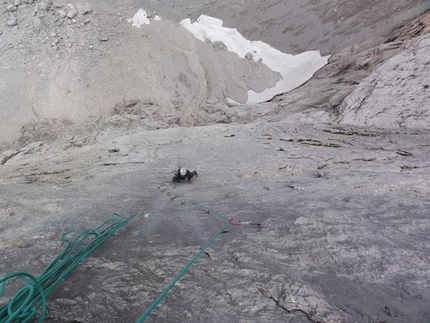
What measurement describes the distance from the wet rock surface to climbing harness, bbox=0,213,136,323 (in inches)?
4.5

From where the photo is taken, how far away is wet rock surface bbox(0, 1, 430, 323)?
7.59ft

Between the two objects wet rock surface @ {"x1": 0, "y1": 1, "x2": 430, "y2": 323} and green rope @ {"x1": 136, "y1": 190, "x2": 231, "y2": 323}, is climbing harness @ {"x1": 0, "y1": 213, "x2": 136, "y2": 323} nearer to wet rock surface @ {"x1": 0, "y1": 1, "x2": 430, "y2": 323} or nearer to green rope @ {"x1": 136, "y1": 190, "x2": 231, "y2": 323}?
wet rock surface @ {"x1": 0, "y1": 1, "x2": 430, "y2": 323}

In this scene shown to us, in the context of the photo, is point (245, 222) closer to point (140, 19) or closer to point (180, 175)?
point (180, 175)

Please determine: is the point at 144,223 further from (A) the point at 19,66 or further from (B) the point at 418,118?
(A) the point at 19,66

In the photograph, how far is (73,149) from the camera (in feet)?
38.5

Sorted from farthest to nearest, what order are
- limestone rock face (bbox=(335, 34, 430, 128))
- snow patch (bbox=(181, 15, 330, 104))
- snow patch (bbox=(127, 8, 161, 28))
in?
snow patch (bbox=(127, 8, 161, 28))
snow patch (bbox=(181, 15, 330, 104))
limestone rock face (bbox=(335, 34, 430, 128))

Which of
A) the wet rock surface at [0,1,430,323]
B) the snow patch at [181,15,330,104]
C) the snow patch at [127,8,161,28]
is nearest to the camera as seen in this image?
the wet rock surface at [0,1,430,323]

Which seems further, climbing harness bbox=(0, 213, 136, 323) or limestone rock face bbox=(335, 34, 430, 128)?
limestone rock face bbox=(335, 34, 430, 128)

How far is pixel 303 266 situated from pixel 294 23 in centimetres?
2703

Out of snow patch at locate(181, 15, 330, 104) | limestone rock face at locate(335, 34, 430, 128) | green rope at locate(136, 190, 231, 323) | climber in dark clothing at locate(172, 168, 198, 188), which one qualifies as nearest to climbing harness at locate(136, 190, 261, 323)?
green rope at locate(136, 190, 231, 323)

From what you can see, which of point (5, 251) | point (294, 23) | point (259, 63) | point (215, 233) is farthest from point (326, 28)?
point (5, 251)

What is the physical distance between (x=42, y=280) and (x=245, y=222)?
2.67 metres

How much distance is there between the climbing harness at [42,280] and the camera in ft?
6.64

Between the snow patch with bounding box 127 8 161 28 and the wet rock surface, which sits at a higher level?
the snow patch with bounding box 127 8 161 28
